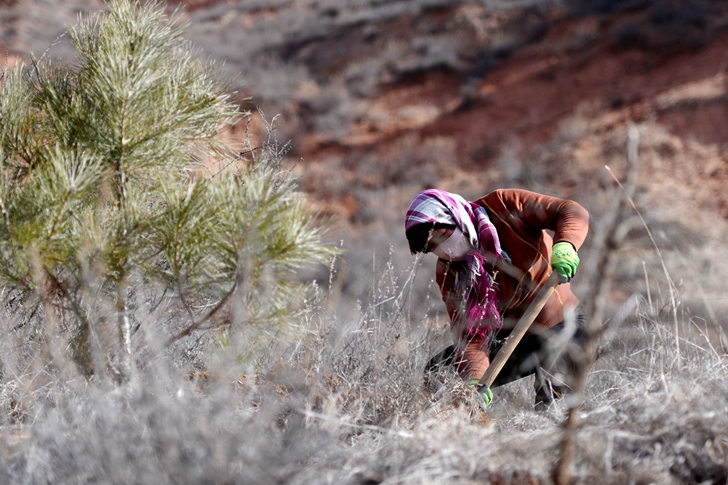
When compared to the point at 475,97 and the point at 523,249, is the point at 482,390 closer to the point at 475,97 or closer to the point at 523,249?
the point at 523,249

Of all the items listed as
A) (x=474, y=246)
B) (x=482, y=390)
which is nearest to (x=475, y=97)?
(x=474, y=246)

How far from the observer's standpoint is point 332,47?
17.0 m

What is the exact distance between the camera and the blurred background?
1042 centimetres

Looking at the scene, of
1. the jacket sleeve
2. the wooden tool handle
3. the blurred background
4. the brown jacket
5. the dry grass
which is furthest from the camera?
the blurred background

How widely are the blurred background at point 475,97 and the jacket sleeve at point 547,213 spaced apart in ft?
15.1

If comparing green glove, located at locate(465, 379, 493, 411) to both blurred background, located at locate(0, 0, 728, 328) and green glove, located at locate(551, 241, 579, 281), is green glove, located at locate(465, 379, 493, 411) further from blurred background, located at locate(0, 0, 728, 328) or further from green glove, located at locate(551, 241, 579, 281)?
blurred background, located at locate(0, 0, 728, 328)

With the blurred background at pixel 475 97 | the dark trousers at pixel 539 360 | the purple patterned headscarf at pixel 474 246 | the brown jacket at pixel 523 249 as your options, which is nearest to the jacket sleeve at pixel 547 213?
the brown jacket at pixel 523 249

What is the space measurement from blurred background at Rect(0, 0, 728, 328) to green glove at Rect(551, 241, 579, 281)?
494cm

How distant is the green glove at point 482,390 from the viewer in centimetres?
260

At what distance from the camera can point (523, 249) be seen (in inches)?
118

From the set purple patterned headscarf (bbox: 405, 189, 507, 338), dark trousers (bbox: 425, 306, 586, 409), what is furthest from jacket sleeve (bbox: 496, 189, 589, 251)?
dark trousers (bbox: 425, 306, 586, 409)

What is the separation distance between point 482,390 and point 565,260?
62 centimetres

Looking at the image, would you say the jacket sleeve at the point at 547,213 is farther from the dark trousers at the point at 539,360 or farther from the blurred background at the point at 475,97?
the blurred background at the point at 475,97

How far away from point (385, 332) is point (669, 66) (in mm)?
11601
